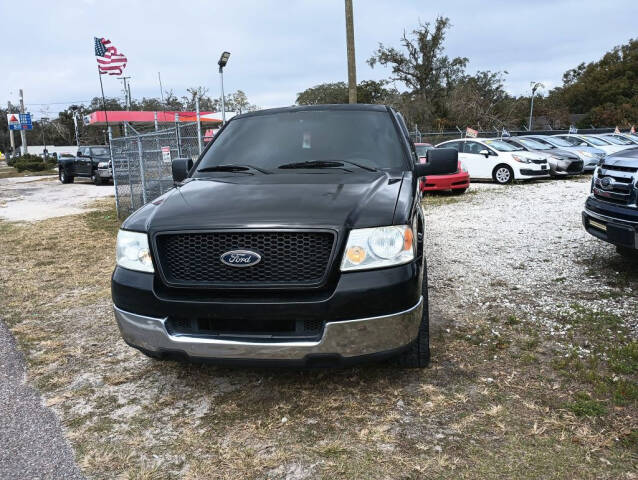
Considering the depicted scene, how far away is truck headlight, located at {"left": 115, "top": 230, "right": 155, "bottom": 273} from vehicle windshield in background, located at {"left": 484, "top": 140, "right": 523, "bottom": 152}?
1396 centimetres

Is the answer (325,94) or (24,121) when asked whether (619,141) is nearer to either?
(24,121)

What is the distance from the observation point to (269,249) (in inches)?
104

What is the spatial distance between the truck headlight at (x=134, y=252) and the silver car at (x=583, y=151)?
16714 millimetres

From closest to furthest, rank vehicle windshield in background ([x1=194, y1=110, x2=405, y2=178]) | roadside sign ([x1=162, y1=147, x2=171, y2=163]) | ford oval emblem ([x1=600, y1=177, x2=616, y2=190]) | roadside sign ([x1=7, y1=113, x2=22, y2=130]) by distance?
vehicle windshield in background ([x1=194, y1=110, x2=405, y2=178]) < ford oval emblem ([x1=600, y1=177, x2=616, y2=190]) < roadside sign ([x1=162, y1=147, x2=171, y2=163]) < roadside sign ([x1=7, y1=113, x2=22, y2=130])

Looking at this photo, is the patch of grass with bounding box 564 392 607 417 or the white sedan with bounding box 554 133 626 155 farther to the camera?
the white sedan with bounding box 554 133 626 155

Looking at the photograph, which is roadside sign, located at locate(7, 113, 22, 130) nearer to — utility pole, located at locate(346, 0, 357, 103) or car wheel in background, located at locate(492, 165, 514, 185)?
utility pole, located at locate(346, 0, 357, 103)

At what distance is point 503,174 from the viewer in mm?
14789

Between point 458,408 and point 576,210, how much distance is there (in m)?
7.89

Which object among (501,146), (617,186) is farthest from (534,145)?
(617,186)

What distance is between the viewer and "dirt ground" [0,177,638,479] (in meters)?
2.44

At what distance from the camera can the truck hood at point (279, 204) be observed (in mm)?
2668

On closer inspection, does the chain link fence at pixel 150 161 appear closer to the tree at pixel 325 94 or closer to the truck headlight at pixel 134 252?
the truck headlight at pixel 134 252

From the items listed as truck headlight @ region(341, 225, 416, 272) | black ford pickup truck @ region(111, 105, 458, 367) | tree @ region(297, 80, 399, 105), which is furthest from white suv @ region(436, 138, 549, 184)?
tree @ region(297, 80, 399, 105)

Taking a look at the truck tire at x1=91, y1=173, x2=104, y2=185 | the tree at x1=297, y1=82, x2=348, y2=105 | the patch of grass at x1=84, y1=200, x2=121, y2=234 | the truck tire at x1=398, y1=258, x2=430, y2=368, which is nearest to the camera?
the truck tire at x1=398, y1=258, x2=430, y2=368
